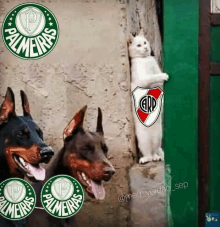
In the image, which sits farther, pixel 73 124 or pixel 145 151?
pixel 145 151

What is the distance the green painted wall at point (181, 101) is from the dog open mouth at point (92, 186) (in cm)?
68

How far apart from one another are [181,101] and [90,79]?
937mm

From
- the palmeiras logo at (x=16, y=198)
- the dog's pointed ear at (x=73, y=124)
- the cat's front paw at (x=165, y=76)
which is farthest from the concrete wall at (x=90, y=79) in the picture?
the palmeiras logo at (x=16, y=198)

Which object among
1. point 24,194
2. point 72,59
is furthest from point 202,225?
point 72,59

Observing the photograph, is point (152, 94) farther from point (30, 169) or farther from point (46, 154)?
point (30, 169)

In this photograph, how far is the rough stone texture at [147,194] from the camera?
418cm

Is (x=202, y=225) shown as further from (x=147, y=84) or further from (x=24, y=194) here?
(x=24, y=194)

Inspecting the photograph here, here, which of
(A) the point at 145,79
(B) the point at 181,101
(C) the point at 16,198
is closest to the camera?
(C) the point at 16,198

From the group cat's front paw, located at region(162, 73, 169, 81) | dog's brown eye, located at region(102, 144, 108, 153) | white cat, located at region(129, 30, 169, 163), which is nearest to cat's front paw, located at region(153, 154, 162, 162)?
white cat, located at region(129, 30, 169, 163)

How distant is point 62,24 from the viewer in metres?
4.03

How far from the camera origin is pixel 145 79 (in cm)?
418

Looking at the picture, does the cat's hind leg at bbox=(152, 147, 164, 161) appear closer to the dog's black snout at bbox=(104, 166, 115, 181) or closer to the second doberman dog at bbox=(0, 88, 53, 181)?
the dog's black snout at bbox=(104, 166, 115, 181)

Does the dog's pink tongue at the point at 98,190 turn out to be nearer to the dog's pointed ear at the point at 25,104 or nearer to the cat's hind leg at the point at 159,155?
the cat's hind leg at the point at 159,155

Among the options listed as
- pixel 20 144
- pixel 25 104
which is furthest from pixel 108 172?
pixel 25 104
